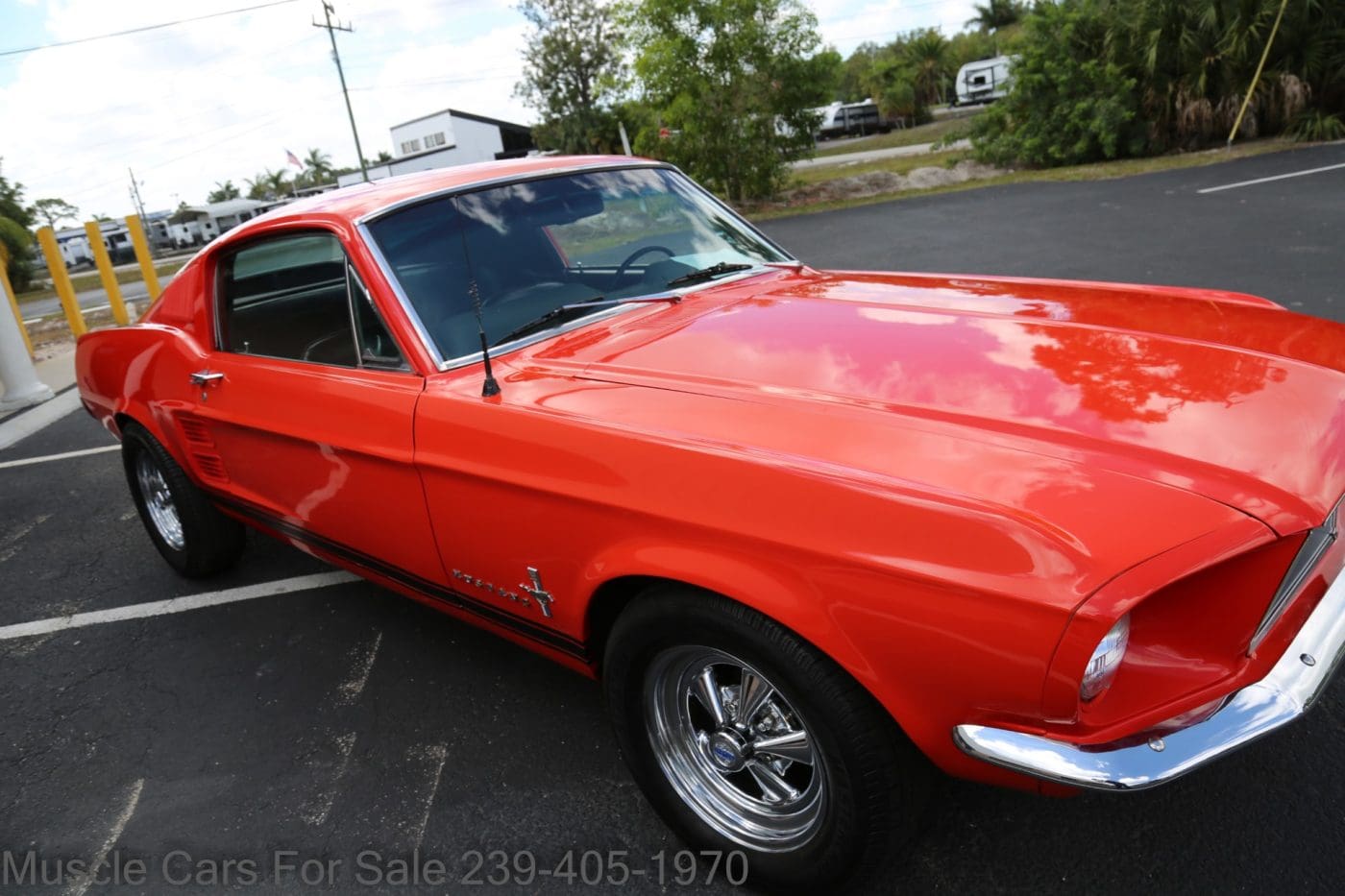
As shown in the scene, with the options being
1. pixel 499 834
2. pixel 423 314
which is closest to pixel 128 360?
pixel 423 314

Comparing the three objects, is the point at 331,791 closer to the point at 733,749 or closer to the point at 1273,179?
the point at 733,749

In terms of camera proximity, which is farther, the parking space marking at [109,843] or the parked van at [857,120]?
the parked van at [857,120]

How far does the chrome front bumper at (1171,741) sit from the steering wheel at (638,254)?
1796mm

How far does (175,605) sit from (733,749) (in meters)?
2.80

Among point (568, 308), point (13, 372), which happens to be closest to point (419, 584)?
point (568, 308)

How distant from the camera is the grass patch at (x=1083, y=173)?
12.8 meters

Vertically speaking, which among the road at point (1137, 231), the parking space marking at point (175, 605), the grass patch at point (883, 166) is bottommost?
the parking space marking at point (175, 605)

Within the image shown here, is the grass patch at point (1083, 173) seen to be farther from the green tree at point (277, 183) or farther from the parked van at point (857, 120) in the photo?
the green tree at point (277, 183)

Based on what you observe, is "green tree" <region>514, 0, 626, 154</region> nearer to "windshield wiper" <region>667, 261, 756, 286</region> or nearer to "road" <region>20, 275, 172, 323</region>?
"road" <region>20, 275, 172, 323</region>

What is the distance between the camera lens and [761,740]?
73.4 inches

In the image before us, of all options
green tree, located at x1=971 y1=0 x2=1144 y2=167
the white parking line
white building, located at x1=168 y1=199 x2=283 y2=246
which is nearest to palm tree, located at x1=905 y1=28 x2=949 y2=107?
green tree, located at x1=971 y1=0 x2=1144 y2=167

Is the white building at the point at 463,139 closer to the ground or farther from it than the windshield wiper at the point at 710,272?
farther from it

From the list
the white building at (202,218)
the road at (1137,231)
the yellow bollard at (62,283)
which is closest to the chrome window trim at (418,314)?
the road at (1137,231)

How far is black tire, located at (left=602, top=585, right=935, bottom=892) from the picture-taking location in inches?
62.4
